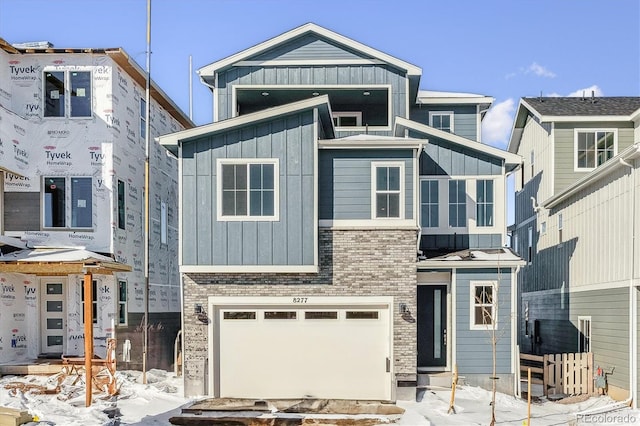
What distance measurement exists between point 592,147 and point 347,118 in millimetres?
8248

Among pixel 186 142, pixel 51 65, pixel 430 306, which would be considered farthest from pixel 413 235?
pixel 51 65

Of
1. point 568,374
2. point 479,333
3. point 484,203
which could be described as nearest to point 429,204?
point 484,203

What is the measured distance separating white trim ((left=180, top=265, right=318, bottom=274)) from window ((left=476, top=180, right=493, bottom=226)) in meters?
5.45

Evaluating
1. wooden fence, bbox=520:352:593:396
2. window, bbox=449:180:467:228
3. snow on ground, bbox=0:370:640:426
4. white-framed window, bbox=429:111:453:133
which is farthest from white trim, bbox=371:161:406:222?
white-framed window, bbox=429:111:453:133

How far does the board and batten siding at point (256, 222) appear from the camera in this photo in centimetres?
1430

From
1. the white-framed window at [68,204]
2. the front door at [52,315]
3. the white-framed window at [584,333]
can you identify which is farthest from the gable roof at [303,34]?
the white-framed window at [584,333]

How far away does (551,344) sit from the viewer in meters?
20.6

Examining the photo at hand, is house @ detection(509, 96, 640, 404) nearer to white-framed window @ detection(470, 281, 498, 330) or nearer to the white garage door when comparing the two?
white-framed window @ detection(470, 281, 498, 330)

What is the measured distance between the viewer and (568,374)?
1564cm

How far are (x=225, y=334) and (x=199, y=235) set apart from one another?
256 centimetres

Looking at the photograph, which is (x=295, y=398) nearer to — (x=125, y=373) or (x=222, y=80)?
(x=125, y=373)

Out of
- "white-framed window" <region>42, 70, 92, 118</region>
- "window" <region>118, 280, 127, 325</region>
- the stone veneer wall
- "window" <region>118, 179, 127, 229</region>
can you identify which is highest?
"white-framed window" <region>42, 70, 92, 118</region>

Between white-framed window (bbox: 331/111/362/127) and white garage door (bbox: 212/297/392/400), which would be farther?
white-framed window (bbox: 331/111/362/127)

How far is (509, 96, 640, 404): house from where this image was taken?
14.2m
